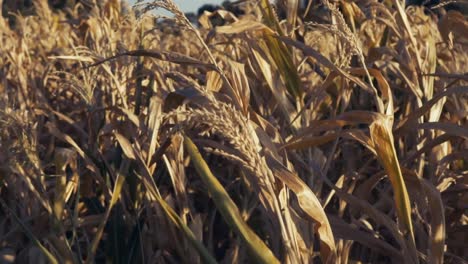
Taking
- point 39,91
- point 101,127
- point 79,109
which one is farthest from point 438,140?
point 39,91

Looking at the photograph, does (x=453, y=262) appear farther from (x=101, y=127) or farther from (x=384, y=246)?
(x=101, y=127)

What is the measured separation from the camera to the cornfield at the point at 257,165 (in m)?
1.57

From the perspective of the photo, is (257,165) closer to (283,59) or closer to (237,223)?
(237,223)

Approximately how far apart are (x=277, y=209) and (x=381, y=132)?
252mm

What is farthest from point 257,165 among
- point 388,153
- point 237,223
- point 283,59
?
point 283,59

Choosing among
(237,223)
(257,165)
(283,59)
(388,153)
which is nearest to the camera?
(257,165)

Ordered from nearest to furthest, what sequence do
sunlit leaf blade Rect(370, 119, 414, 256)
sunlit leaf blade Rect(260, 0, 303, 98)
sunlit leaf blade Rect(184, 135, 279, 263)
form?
sunlit leaf blade Rect(184, 135, 279, 263)
sunlit leaf blade Rect(370, 119, 414, 256)
sunlit leaf blade Rect(260, 0, 303, 98)

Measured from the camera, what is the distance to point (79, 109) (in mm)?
3004

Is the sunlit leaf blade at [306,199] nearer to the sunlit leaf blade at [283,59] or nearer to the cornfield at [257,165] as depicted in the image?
the cornfield at [257,165]

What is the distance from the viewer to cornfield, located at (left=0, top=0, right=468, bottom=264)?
5.15 feet

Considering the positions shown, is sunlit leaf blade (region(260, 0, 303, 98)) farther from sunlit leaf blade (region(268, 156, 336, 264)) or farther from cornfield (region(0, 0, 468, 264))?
sunlit leaf blade (region(268, 156, 336, 264))

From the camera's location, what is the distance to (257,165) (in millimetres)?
1314

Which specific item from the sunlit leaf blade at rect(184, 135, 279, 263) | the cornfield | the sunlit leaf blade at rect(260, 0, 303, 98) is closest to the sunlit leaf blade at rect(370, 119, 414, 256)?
the cornfield

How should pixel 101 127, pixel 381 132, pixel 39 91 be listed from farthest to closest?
pixel 39 91, pixel 101 127, pixel 381 132
